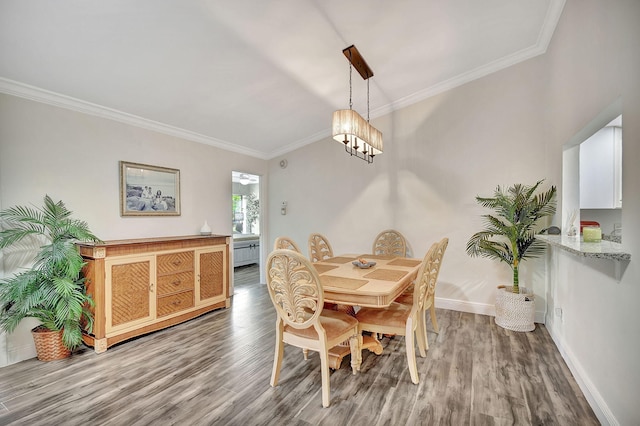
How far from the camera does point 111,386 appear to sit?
2215 mm

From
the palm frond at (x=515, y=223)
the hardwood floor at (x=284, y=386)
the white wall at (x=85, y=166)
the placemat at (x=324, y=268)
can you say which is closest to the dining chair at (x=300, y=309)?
the hardwood floor at (x=284, y=386)

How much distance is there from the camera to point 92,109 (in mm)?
3045

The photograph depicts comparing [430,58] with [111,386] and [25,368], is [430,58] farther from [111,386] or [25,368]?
[25,368]

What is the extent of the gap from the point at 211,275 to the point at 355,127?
8.80 ft

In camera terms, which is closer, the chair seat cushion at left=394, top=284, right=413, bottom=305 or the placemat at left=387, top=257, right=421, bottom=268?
the chair seat cushion at left=394, top=284, right=413, bottom=305

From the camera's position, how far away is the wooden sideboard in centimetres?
276

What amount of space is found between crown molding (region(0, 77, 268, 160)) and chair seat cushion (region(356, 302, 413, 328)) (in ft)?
10.7

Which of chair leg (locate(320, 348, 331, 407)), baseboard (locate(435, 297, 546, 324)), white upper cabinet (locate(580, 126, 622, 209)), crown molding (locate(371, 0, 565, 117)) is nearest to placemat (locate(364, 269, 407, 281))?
chair leg (locate(320, 348, 331, 407))

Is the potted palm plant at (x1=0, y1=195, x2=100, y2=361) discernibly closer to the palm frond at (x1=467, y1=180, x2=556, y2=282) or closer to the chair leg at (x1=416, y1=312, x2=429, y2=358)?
the chair leg at (x1=416, y1=312, x2=429, y2=358)

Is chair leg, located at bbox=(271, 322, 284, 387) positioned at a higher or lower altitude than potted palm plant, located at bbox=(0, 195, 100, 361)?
lower

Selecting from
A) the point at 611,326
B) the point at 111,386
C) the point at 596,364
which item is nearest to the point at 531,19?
the point at 611,326

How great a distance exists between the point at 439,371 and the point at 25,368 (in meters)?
3.47

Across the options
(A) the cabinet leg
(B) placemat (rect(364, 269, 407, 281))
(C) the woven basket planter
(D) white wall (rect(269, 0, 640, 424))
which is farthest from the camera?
(C) the woven basket planter

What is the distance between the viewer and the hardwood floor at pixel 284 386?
1.87m
